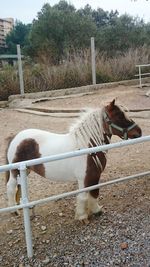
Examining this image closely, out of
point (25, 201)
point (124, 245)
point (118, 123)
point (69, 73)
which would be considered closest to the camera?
point (25, 201)

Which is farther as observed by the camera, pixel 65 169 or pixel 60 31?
pixel 60 31

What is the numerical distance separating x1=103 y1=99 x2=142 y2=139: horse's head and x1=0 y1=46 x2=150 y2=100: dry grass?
9.65 meters

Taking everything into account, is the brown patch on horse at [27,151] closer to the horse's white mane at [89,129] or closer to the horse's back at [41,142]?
the horse's back at [41,142]

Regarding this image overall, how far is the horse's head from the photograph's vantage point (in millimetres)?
3252

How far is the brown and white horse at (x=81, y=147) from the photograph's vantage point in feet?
10.5

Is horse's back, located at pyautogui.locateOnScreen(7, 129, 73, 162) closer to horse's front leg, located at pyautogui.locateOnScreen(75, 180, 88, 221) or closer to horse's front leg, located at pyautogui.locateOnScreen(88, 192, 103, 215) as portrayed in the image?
horse's front leg, located at pyautogui.locateOnScreen(75, 180, 88, 221)

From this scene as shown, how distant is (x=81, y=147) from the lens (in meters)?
3.23

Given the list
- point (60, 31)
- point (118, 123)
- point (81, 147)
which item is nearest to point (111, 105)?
point (118, 123)

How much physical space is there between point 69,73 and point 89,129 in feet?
35.1

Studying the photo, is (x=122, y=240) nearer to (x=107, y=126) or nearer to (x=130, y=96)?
(x=107, y=126)

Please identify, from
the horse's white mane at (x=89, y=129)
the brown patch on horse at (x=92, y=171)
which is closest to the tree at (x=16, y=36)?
the horse's white mane at (x=89, y=129)

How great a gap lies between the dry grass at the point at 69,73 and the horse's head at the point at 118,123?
9.65m

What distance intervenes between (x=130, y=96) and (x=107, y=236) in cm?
885

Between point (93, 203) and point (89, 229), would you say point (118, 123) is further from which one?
point (89, 229)
